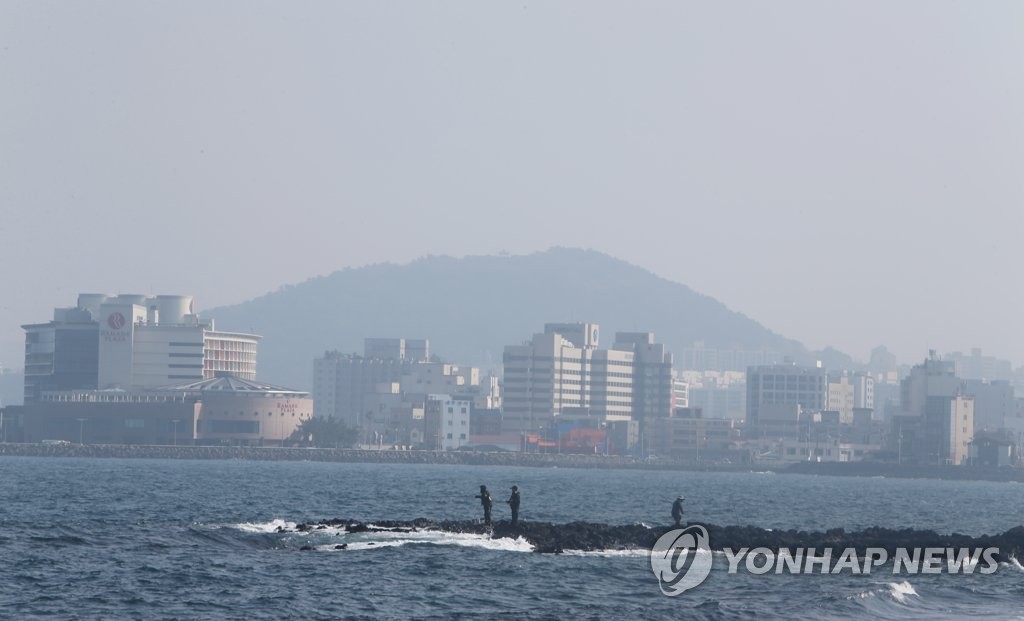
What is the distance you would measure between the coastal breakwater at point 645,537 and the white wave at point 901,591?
1064 cm

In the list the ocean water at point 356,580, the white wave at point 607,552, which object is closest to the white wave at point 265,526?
the ocean water at point 356,580

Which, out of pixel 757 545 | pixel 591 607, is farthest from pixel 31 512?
pixel 591 607

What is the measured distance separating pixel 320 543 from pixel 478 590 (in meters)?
13.4

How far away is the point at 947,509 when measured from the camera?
130 metres

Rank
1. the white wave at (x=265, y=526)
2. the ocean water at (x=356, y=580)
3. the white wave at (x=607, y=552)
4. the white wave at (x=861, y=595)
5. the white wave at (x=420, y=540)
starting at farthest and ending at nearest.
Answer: the white wave at (x=265, y=526)
the white wave at (x=607, y=552)
the white wave at (x=420, y=540)
the white wave at (x=861, y=595)
the ocean water at (x=356, y=580)

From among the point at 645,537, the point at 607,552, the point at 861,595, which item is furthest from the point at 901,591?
the point at 645,537

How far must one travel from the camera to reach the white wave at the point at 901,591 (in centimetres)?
5412

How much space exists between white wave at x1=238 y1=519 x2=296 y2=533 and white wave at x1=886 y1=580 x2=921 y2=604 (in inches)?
1029

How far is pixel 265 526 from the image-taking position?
240 feet

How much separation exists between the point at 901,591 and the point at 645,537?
15945 millimetres

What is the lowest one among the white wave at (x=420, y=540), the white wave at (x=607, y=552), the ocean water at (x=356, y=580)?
the ocean water at (x=356, y=580)

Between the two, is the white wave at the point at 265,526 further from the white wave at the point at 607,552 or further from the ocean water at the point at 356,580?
the white wave at the point at 607,552

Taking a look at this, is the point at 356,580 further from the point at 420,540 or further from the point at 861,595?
the point at 861,595

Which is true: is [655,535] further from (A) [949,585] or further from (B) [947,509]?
(B) [947,509]
